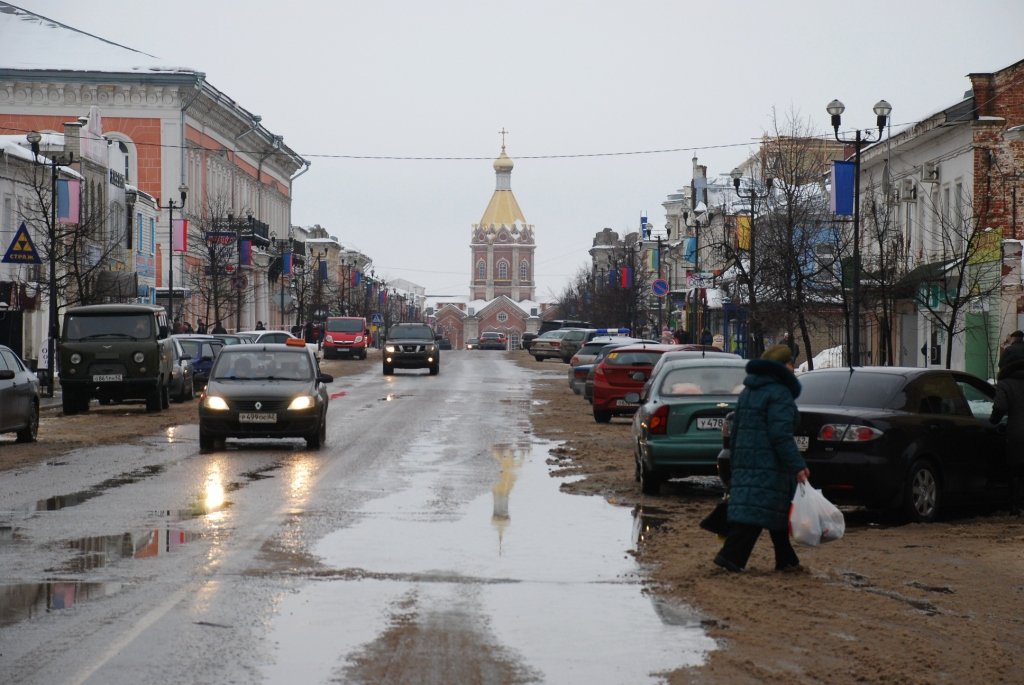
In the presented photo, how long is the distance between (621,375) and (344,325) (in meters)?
46.7

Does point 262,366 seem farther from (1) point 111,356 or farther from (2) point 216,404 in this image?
(1) point 111,356

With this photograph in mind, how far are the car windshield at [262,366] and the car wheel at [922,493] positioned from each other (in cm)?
1136

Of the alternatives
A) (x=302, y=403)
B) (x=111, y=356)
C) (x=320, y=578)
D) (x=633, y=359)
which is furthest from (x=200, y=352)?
(x=320, y=578)

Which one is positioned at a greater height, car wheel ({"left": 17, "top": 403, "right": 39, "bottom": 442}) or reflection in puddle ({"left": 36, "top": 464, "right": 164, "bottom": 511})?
car wheel ({"left": 17, "top": 403, "right": 39, "bottom": 442})

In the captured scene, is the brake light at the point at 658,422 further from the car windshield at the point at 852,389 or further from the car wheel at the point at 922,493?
the car wheel at the point at 922,493

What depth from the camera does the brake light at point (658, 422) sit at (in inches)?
680

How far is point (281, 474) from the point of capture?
19453mm

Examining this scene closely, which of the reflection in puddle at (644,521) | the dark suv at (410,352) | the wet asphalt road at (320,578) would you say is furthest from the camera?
the dark suv at (410,352)

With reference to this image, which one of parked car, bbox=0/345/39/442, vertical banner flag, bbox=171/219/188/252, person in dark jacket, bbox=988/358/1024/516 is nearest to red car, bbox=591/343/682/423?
parked car, bbox=0/345/39/442

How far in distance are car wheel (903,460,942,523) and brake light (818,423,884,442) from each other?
52 centimetres

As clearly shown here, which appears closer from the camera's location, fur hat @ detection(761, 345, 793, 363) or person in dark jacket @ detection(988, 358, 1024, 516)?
fur hat @ detection(761, 345, 793, 363)

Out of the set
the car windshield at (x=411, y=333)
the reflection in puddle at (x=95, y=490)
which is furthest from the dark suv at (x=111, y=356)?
the car windshield at (x=411, y=333)

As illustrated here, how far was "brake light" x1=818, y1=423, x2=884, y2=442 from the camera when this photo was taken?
14.9m

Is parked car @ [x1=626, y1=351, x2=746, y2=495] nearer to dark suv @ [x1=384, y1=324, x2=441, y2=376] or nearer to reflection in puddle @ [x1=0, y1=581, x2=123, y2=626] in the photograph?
reflection in puddle @ [x1=0, y1=581, x2=123, y2=626]
